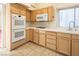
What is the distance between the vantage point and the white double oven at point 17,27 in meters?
3.63

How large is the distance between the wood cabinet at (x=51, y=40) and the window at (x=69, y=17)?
2.00ft

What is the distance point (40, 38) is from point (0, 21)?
1.58m

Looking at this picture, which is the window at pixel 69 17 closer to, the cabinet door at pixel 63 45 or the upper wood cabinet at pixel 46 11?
the upper wood cabinet at pixel 46 11

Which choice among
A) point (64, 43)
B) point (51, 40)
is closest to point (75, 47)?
point (64, 43)

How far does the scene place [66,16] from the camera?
385 centimetres

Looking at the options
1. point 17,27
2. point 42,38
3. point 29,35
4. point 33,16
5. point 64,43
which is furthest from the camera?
point 33,16

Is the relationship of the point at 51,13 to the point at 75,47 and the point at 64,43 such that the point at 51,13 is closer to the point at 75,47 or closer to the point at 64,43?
the point at 64,43

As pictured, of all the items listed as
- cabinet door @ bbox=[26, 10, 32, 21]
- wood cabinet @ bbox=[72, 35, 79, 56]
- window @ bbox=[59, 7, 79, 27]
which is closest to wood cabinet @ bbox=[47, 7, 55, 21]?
window @ bbox=[59, 7, 79, 27]

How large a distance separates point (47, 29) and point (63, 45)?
100 cm

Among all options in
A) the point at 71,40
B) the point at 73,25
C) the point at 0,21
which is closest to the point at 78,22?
the point at 73,25

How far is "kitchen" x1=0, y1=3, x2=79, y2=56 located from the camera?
297cm

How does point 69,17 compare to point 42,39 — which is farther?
point 42,39

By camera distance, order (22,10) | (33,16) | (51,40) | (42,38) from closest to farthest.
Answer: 1. (51,40)
2. (42,38)
3. (22,10)
4. (33,16)

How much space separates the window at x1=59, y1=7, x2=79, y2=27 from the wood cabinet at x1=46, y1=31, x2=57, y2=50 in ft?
2.00
